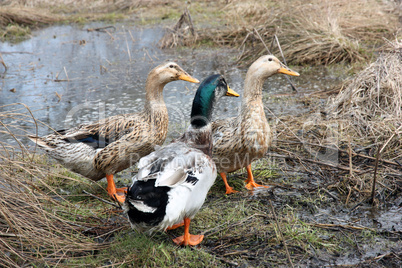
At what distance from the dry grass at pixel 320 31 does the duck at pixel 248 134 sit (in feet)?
13.2

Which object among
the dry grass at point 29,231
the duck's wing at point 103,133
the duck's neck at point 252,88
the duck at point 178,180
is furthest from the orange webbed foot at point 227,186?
the dry grass at point 29,231

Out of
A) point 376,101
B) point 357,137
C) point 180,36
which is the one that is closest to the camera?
point 357,137

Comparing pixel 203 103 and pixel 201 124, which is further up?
pixel 203 103

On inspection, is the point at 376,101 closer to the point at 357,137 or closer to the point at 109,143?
the point at 357,137

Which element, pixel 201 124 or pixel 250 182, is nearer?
pixel 201 124

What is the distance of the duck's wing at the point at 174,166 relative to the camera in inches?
108

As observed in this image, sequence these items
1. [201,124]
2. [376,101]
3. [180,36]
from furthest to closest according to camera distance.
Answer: [180,36], [376,101], [201,124]

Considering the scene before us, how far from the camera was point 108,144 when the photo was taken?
3891 mm

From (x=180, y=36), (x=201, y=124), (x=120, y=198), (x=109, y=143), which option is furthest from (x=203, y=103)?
(x=180, y=36)

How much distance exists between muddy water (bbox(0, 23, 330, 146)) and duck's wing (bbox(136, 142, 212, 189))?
1973 millimetres

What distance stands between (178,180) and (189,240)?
0.55 metres

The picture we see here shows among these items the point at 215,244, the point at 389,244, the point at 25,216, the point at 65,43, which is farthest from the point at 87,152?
the point at 65,43

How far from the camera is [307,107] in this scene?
589 cm

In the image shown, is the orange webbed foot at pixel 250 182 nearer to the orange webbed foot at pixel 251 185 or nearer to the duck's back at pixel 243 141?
the orange webbed foot at pixel 251 185
